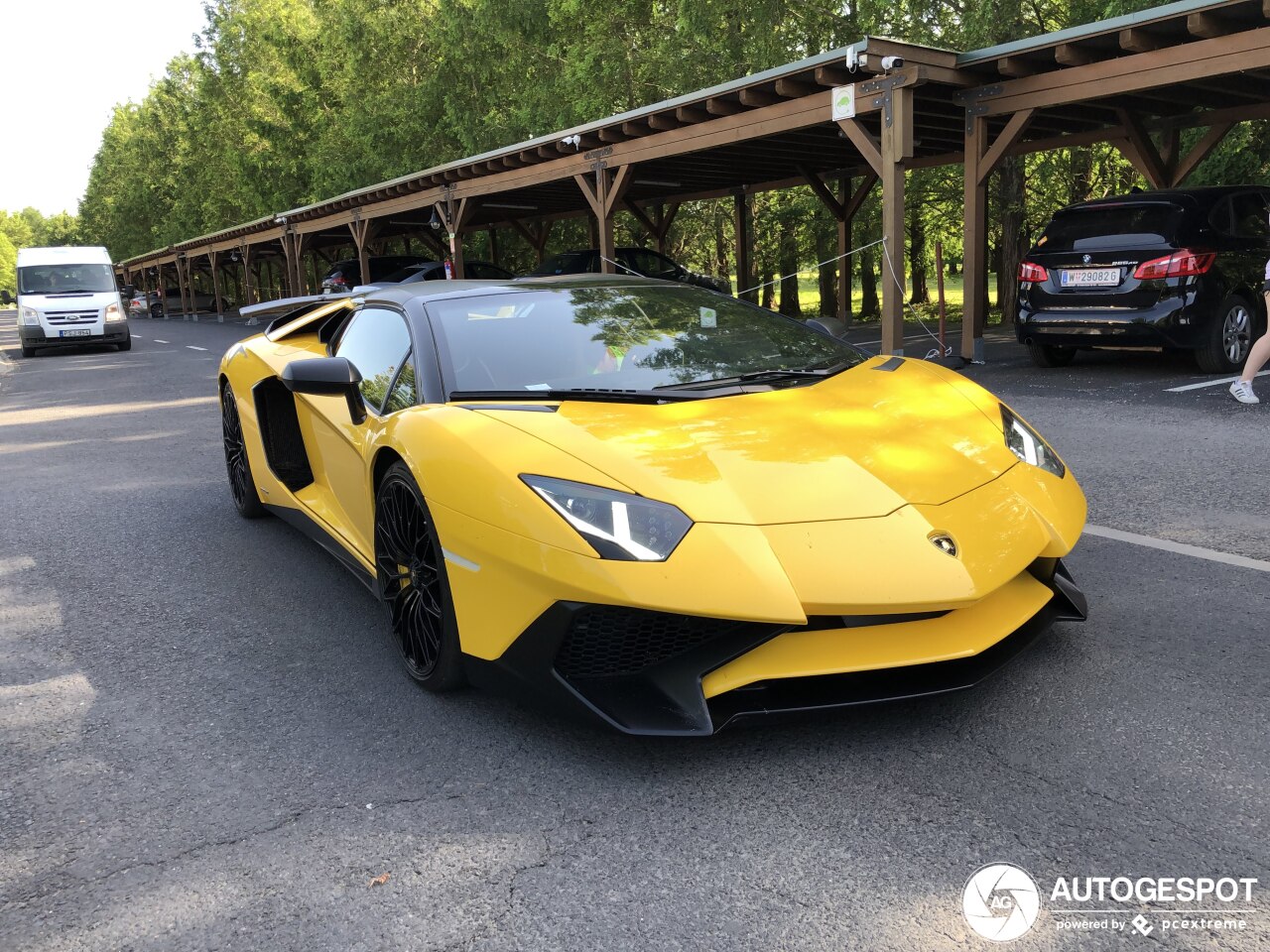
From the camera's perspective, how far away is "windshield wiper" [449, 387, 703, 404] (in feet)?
10.2

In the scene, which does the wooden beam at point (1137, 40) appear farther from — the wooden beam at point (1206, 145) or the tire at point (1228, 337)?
the wooden beam at point (1206, 145)

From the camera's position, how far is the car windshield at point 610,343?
3.35 metres

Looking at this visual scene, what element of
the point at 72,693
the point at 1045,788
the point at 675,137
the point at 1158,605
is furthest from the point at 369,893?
the point at 675,137

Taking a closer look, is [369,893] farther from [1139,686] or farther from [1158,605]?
[1158,605]

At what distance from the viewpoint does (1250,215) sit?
31.1 feet

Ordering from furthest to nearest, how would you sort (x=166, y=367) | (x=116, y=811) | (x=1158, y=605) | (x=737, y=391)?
(x=166, y=367)
(x=1158, y=605)
(x=737, y=391)
(x=116, y=811)

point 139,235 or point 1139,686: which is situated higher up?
point 139,235

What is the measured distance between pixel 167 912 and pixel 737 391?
2.10 meters

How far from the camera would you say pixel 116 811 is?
2518mm

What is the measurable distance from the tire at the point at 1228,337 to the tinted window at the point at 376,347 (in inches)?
306

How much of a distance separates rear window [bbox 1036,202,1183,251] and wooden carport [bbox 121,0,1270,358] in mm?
1400

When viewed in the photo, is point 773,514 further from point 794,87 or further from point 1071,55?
point 794,87

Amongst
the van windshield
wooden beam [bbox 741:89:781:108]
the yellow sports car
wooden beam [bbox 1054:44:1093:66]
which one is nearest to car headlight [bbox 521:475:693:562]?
the yellow sports car

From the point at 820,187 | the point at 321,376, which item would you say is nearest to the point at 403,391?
the point at 321,376
